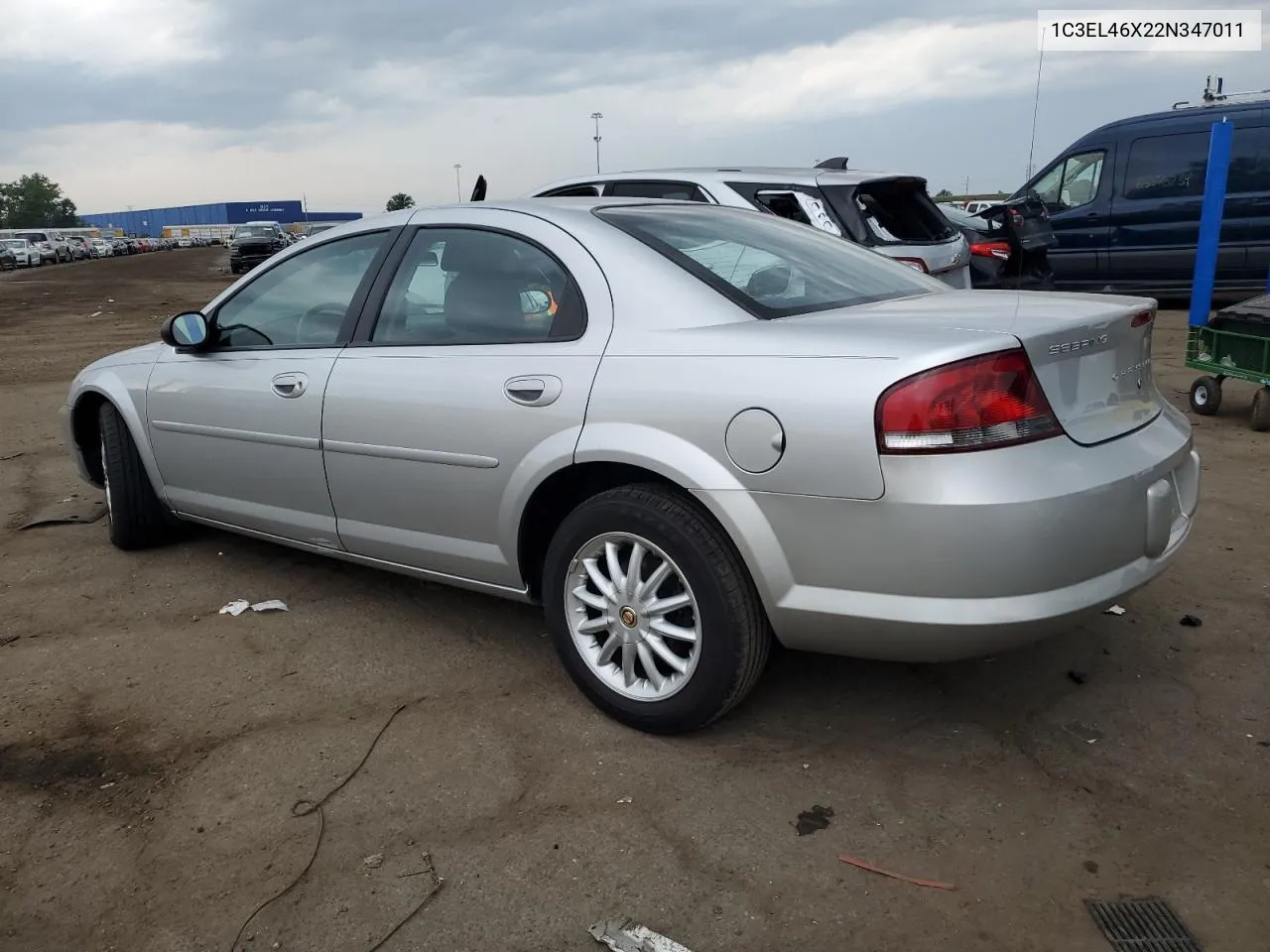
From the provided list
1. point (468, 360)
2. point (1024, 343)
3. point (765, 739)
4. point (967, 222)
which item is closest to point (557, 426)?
point (468, 360)

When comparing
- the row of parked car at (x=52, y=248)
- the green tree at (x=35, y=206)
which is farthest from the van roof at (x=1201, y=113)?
the green tree at (x=35, y=206)

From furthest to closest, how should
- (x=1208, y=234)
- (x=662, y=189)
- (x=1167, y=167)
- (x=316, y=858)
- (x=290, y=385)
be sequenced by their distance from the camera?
(x=1167, y=167) < (x=1208, y=234) < (x=662, y=189) < (x=290, y=385) < (x=316, y=858)

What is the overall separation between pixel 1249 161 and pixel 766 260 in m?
10.9

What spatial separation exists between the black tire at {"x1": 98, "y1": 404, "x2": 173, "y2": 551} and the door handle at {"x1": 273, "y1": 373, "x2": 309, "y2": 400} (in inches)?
47.9

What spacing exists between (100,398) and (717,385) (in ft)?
11.3

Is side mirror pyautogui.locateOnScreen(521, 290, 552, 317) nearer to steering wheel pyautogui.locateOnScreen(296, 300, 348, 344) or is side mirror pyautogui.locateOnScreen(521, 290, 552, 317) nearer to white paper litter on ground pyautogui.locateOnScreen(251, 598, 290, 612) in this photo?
steering wheel pyautogui.locateOnScreen(296, 300, 348, 344)

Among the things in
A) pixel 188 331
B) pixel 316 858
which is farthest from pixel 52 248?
pixel 316 858

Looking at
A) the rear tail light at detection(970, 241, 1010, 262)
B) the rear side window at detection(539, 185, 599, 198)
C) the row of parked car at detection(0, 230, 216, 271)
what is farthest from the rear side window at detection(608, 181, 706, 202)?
the row of parked car at detection(0, 230, 216, 271)

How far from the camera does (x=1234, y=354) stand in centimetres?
671

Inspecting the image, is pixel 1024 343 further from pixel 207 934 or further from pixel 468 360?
pixel 207 934

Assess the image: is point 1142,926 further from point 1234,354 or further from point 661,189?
point 661,189

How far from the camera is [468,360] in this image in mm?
3281

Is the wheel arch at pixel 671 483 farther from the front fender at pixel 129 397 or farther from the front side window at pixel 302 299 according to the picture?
the front fender at pixel 129 397

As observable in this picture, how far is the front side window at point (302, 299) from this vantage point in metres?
3.83
